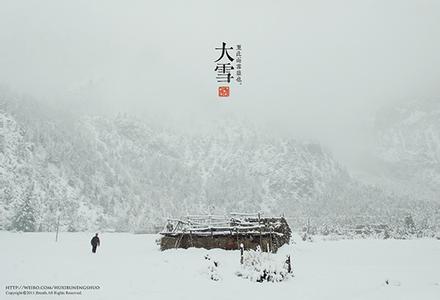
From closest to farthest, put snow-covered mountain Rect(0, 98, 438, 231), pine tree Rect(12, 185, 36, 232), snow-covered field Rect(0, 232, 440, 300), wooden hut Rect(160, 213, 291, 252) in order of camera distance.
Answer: snow-covered field Rect(0, 232, 440, 300), wooden hut Rect(160, 213, 291, 252), pine tree Rect(12, 185, 36, 232), snow-covered mountain Rect(0, 98, 438, 231)

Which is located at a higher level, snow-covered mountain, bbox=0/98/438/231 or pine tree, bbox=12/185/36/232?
snow-covered mountain, bbox=0/98/438/231

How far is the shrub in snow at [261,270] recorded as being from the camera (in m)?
15.9

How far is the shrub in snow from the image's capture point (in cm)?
1588

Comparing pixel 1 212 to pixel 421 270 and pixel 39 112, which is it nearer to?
pixel 421 270

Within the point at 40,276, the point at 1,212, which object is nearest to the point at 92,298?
the point at 40,276

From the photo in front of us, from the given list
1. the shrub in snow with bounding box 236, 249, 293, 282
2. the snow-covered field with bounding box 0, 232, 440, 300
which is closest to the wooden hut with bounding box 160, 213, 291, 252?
the snow-covered field with bounding box 0, 232, 440, 300

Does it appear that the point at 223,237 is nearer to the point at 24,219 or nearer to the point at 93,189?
the point at 24,219

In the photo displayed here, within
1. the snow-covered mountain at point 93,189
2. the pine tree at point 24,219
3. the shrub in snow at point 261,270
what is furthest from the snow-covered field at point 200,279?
the snow-covered mountain at point 93,189

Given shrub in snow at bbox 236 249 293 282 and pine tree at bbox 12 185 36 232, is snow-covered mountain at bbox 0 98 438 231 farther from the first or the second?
shrub in snow at bbox 236 249 293 282

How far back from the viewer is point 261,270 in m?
16.3

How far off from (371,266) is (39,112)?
174423mm

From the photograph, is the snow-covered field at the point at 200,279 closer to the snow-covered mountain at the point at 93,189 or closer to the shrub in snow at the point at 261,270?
the shrub in snow at the point at 261,270

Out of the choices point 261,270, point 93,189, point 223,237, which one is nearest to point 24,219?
point 223,237

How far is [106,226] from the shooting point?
110 metres
